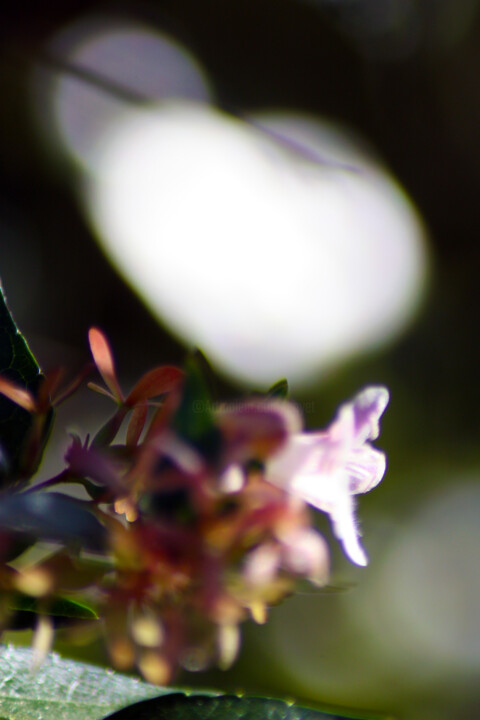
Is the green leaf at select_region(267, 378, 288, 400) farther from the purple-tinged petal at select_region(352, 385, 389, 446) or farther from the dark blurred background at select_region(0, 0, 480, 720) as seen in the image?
the dark blurred background at select_region(0, 0, 480, 720)

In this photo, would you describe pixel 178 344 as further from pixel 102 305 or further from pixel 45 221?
pixel 45 221

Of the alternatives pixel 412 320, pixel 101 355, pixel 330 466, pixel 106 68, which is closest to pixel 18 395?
pixel 101 355

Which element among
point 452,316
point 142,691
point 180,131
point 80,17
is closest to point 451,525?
point 452,316

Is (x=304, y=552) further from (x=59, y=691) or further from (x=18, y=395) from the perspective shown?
(x=59, y=691)

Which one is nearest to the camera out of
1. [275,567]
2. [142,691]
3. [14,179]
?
[275,567]

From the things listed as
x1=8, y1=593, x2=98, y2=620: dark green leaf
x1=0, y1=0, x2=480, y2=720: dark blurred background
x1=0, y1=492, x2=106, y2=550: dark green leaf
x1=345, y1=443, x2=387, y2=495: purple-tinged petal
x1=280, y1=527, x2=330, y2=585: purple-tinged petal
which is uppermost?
x1=0, y1=0, x2=480, y2=720: dark blurred background

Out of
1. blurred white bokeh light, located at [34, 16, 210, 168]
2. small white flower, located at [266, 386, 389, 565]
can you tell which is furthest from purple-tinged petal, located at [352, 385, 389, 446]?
blurred white bokeh light, located at [34, 16, 210, 168]

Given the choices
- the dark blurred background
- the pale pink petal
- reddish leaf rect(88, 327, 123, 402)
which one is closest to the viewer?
the pale pink petal
